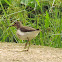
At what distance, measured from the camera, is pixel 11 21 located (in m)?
4.36

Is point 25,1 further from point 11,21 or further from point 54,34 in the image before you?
point 54,34

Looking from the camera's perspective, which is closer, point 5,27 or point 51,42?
point 51,42

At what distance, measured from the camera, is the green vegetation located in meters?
3.66

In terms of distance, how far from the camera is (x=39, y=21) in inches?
163

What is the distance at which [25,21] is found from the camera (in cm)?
398

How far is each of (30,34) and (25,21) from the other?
114 centimetres

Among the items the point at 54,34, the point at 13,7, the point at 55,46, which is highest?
the point at 13,7

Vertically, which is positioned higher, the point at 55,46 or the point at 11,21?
the point at 11,21

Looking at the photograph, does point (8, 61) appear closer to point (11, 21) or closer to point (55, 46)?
point (55, 46)

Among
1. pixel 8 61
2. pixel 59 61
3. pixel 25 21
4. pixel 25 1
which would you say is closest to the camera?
pixel 8 61

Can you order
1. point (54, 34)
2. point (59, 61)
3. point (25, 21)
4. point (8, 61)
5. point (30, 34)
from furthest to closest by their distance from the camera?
point (25, 21)
point (54, 34)
point (30, 34)
point (59, 61)
point (8, 61)

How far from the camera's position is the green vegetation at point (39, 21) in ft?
12.0

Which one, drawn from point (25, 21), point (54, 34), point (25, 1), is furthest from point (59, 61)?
point (25, 1)

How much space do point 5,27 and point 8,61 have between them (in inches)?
78.3
